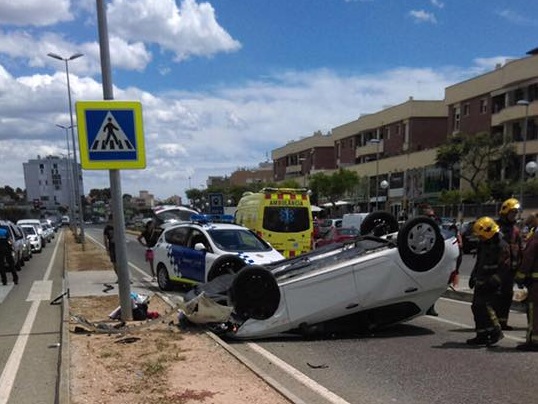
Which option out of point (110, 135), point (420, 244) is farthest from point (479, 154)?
point (110, 135)

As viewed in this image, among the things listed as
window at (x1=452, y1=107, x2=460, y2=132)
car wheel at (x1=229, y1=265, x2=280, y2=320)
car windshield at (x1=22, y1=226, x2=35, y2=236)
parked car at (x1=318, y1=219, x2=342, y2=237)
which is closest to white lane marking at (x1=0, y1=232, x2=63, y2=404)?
car wheel at (x1=229, y1=265, x2=280, y2=320)

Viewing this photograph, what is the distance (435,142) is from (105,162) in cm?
6165

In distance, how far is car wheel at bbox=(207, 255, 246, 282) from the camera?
35.0 ft

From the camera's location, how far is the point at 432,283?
7918 millimetres

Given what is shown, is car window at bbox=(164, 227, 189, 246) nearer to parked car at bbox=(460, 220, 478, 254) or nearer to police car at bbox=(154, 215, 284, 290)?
police car at bbox=(154, 215, 284, 290)

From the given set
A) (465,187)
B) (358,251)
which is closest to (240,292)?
(358,251)

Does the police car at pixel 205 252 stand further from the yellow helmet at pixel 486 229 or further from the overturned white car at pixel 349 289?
the yellow helmet at pixel 486 229

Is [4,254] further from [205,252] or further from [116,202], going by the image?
[116,202]

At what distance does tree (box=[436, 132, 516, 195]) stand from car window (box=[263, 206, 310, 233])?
30.3 meters

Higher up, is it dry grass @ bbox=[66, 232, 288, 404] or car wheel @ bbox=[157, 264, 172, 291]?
dry grass @ bbox=[66, 232, 288, 404]

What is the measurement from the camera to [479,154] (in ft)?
150

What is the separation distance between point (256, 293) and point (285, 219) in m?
8.74

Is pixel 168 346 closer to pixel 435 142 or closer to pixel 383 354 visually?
pixel 383 354

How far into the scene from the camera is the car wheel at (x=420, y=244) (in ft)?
25.7
